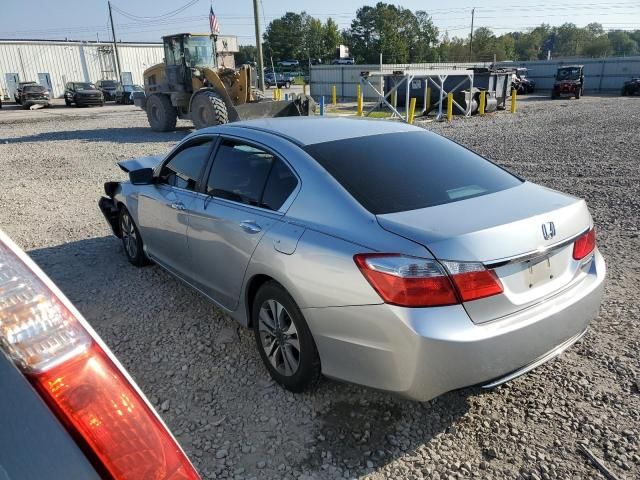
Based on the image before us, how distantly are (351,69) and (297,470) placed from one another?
34374 mm

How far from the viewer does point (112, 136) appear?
54.8 feet

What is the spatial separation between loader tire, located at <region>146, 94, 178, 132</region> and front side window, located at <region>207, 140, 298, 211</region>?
46.6 ft

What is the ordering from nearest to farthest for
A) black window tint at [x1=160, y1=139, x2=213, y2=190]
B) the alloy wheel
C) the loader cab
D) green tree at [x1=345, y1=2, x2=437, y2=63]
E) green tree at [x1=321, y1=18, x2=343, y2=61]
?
the alloy wheel < black window tint at [x1=160, y1=139, x2=213, y2=190] < the loader cab < green tree at [x1=345, y1=2, x2=437, y2=63] < green tree at [x1=321, y1=18, x2=343, y2=61]

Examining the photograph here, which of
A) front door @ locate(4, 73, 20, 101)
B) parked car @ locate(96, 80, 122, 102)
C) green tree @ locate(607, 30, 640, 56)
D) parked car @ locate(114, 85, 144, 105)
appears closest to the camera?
parked car @ locate(114, 85, 144, 105)

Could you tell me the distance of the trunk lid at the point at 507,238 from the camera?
7.55 ft

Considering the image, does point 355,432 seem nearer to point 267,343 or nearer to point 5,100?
point 267,343

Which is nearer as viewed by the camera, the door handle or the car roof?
the door handle

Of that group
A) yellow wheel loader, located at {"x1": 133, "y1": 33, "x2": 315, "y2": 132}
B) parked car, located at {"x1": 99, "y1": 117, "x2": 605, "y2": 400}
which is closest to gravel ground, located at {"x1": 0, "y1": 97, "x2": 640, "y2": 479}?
parked car, located at {"x1": 99, "y1": 117, "x2": 605, "y2": 400}

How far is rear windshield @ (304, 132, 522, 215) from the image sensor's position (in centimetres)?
275

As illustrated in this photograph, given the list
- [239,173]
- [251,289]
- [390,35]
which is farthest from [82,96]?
[390,35]

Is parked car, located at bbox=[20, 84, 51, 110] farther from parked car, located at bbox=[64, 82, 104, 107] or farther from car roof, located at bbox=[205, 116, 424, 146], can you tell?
car roof, located at bbox=[205, 116, 424, 146]

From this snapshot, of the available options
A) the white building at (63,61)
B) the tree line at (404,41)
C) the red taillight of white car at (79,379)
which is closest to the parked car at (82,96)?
the white building at (63,61)

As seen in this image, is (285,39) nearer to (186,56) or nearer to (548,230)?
(186,56)

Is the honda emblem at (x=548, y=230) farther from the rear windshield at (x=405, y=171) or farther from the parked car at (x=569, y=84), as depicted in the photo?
the parked car at (x=569, y=84)
